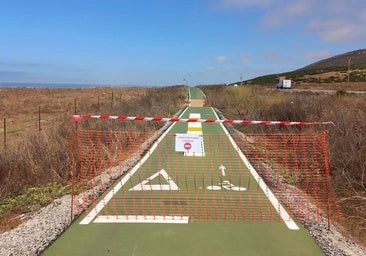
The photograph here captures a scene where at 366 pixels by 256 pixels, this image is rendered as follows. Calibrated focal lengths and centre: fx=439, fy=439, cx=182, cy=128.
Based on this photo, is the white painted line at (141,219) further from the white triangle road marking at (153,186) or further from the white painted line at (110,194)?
the white triangle road marking at (153,186)

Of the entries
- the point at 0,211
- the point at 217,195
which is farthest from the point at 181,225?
the point at 0,211

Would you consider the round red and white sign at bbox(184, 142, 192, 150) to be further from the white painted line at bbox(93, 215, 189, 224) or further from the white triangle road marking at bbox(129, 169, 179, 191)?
the white triangle road marking at bbox(129, 169, 179, 191)

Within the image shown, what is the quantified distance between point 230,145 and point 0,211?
31.0 feet

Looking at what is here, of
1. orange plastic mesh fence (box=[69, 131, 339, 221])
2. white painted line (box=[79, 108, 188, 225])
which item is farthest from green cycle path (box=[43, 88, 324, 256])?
orange plastic mesh fence (box=[69, 131, 339, 221])

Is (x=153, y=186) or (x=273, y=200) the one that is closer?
(x=273, y=200)

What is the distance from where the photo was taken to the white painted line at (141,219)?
7.52 m

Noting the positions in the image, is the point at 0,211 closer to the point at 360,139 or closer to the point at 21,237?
the point at 21,237

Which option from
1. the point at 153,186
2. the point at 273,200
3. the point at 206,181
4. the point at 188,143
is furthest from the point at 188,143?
the point at 206,181

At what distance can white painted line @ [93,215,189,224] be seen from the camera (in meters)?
7.52

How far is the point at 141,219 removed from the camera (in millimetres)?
7656

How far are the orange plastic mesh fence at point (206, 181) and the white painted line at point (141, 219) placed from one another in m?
0.15

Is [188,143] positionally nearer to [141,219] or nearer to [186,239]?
[141,219]

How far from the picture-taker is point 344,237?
23.2 ft

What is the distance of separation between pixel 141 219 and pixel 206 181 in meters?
3.40
